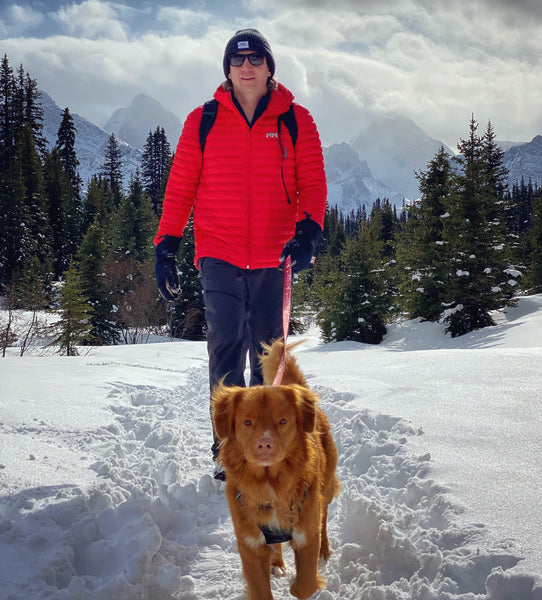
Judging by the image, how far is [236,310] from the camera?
3416 millimetres

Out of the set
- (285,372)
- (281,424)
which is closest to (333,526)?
(285,372)

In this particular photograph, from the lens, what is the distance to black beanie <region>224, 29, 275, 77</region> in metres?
3.33

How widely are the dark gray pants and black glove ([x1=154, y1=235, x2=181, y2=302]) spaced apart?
12.5 inches

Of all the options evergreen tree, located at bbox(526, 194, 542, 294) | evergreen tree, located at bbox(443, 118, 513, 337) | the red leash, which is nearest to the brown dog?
the red leash

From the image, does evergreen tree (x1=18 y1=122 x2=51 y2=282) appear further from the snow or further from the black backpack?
the black backpack

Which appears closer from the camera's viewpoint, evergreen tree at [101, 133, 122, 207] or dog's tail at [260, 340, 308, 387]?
dog's tail at [260, 340, 308, 387]

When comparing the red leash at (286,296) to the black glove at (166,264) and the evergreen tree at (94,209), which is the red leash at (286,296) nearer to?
the black glove at (166,264)

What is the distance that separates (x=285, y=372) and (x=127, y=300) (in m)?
26.8

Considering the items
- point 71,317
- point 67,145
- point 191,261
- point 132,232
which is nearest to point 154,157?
point 67,145

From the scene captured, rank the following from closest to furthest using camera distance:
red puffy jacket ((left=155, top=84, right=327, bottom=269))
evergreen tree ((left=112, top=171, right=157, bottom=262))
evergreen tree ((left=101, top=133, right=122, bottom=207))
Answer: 1. red puffy jacket ((left=155, top=84, right=327, bottom=269))
2. evergreen tree ((left=112, top=171, right=157, bottom=262))
3. evergreen tree ((left=101, top=133, right=122, bottom=207))

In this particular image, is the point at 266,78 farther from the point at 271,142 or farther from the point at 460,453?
the point at 460,453

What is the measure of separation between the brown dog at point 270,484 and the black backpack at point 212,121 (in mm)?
2088

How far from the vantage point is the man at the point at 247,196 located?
333cm

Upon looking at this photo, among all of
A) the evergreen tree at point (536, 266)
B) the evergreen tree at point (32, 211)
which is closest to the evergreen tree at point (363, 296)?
the evergreen tree at point (536, 266)
